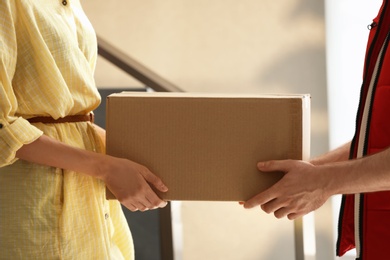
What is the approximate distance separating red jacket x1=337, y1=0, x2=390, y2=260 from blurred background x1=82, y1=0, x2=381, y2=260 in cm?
193

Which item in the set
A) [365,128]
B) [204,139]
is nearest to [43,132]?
[204,139]

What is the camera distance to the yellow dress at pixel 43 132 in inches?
55.6

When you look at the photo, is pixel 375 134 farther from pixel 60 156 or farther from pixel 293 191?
pixel 60 156

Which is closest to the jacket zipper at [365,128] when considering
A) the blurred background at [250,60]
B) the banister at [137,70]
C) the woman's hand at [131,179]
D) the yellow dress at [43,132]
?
the woman's hand at [131,179]

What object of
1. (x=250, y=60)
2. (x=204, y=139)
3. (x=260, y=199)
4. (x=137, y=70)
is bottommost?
(x=260, y=199)

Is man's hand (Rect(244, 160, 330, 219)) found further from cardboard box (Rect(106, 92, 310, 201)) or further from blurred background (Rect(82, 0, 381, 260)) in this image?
blurred background (Rect(82, 0, 381, 260))

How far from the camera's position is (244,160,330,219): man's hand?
1.47 m

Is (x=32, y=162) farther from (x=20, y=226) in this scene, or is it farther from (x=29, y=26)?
(x=29, y=26)

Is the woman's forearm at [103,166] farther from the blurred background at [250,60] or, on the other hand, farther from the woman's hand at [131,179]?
the blurred background at [250,60]

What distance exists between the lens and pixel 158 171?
1487 millimetres

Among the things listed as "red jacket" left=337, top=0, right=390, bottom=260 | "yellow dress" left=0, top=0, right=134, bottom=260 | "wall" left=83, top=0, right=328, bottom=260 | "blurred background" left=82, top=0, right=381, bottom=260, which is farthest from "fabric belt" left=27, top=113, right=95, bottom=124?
"wall" left=83, top=0, right=328, bottom=260

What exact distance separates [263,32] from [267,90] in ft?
0.92

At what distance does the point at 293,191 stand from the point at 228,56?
211 cm

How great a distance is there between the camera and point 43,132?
4.91 feet
